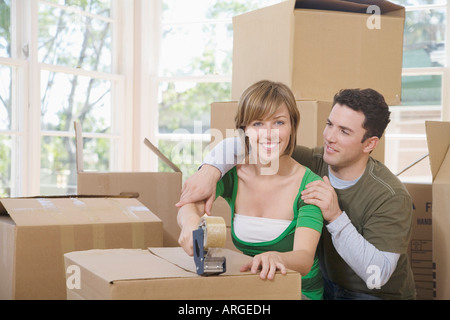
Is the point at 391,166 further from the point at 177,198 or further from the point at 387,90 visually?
Answer: the point at 177,198

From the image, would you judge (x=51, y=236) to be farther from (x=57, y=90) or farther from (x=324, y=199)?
(x=57, y=90)

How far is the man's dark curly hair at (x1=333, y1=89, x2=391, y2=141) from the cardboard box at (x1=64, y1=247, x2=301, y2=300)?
55cm

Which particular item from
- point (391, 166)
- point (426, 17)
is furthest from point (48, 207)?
point (426, 17)

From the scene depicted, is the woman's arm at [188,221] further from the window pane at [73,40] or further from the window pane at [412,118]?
the window pane at [73,40]

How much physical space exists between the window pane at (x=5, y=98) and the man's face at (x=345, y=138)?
1589 millimetres

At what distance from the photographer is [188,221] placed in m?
1.15

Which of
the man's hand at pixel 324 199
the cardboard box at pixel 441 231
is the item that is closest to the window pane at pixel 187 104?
the cardboard box at pixel 441 231

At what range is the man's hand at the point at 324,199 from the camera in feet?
4.06

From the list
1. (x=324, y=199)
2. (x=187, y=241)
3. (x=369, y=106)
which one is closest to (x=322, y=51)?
(x=369, y=106)

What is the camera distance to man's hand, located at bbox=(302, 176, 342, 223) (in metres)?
1.24

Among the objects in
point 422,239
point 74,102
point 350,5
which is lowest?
point 422,239

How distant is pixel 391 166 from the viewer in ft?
8.25

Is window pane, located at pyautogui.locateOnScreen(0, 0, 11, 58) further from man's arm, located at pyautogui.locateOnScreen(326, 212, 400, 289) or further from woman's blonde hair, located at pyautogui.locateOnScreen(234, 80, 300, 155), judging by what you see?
man's arm, located at pyautogui.locateOnScreen(326, 212, 400, 289)

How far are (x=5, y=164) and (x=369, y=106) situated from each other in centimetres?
169
